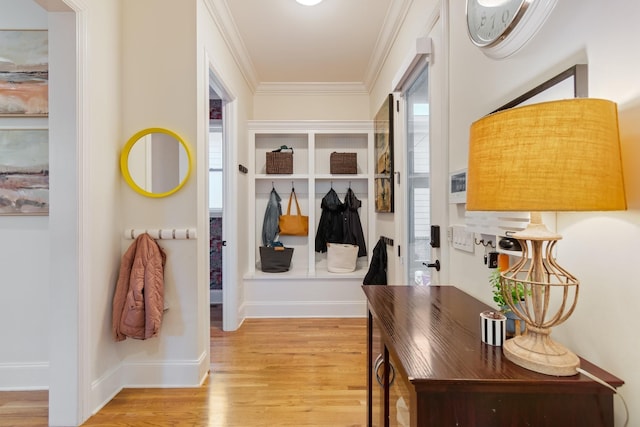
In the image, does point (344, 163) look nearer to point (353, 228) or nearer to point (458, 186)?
point (353, 228)

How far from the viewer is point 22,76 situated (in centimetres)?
201

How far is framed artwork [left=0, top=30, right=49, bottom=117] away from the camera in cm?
199

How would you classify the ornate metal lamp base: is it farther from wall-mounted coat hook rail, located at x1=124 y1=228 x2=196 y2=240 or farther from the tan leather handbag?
the tan leather handbag

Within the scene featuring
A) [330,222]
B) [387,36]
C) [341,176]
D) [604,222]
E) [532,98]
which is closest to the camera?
[604,222]

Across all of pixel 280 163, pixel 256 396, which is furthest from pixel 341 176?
pixel 256 396

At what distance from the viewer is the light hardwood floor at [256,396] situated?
1774 mm

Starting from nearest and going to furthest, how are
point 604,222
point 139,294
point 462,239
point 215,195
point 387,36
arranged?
1. point 604,222
2. point 462,239
3. point 139,294
4. point 387,36
5. point 215,195

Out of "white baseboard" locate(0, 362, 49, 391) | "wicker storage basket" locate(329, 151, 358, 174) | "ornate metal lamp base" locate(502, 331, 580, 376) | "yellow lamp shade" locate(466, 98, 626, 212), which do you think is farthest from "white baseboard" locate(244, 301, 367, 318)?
"yellow lamp shade" locate(466, 98, 626, 212)

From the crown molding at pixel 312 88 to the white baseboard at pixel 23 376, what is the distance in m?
3.23

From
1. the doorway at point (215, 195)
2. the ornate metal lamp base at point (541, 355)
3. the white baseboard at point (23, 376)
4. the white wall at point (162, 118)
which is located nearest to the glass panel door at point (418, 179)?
→ the ornate metal lamp base at point (541, 355)

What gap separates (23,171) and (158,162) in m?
0.77

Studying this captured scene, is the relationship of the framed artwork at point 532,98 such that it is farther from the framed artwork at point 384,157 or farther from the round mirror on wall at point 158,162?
the round mirror on wall at point 158,162

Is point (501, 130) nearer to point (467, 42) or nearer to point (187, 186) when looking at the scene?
point (467, 42)

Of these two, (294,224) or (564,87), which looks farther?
(294,224)
